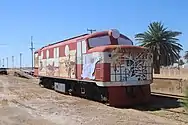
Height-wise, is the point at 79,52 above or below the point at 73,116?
above

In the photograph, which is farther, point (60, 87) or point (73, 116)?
point (60, 87)

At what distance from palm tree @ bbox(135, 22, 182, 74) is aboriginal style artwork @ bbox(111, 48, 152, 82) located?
83.4ft

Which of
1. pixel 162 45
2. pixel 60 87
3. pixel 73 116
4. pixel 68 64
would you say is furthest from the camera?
pixel 162 45

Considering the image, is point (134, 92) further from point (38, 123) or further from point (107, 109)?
point (38, 123)

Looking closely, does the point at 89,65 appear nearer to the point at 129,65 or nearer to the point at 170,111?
the point at 129,65

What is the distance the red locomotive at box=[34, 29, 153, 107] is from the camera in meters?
18.4

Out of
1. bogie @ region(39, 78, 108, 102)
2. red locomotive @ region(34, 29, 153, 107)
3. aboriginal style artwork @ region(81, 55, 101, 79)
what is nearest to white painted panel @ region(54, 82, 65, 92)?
bogie @ region(39, 78, 108, 102)

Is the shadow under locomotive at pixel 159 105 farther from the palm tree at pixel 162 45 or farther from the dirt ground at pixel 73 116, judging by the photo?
the palm tree at pixel 162 45

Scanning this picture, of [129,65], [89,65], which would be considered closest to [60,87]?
[89,65]

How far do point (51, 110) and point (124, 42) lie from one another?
259 inches

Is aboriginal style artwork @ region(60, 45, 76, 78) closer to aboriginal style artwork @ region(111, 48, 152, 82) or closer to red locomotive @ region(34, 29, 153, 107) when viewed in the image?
red locomotive @ region(34, 29, 153, 107)

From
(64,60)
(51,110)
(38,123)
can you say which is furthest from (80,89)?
(38,123)

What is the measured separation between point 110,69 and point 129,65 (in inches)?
41.8

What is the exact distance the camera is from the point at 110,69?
18.3 m
